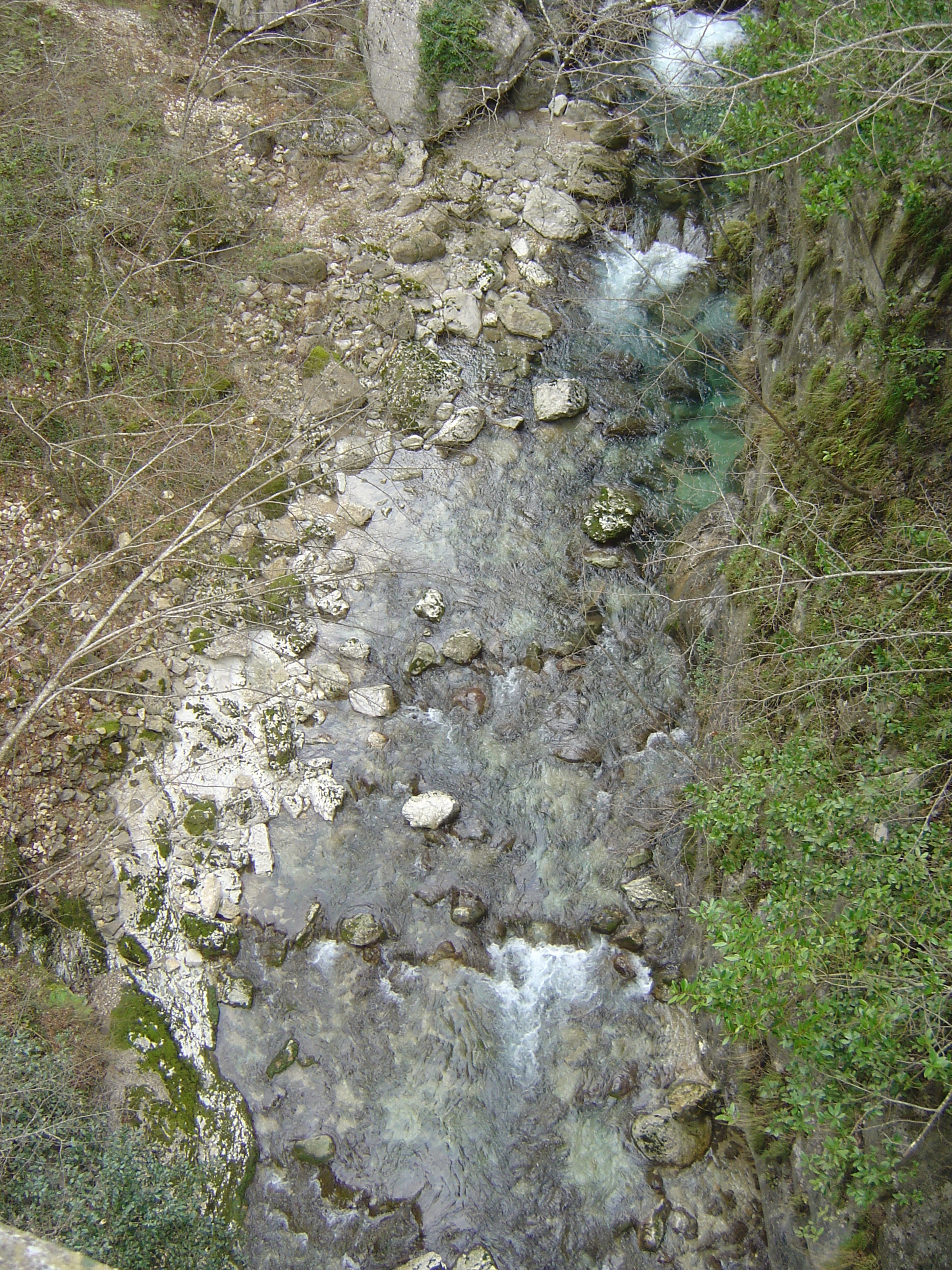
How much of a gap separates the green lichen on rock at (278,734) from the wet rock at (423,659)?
3.99ft

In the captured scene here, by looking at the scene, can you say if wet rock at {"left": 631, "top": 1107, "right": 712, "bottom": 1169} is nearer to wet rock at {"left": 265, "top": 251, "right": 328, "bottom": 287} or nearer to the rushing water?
the rushing water

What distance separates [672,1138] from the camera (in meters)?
5.02

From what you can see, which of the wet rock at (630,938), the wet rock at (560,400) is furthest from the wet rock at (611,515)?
the wet rock at (630,938)

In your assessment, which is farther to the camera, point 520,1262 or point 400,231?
point 400,231

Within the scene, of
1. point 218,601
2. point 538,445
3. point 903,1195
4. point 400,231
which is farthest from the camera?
point 400,231

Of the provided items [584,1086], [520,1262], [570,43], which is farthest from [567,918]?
[570,43]

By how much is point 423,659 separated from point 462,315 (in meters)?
4.54

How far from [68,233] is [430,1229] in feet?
30.3

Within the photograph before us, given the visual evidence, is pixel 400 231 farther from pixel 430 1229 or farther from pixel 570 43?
pixel 430 1229

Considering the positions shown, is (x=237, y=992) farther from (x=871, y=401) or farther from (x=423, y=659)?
(x=871, y=401)

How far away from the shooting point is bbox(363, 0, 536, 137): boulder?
9.84 meters

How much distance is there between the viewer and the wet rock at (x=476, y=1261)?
4.73 metres

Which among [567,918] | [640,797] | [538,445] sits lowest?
[567,918]

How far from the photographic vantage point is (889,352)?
523 cm
